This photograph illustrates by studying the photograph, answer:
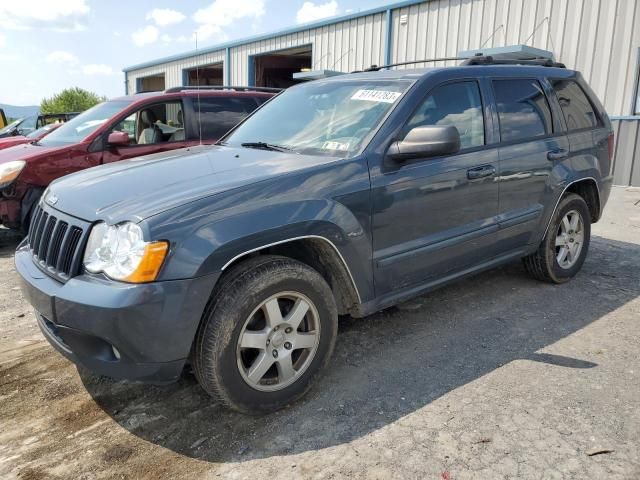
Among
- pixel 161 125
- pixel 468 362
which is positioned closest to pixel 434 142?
pixel 468 362

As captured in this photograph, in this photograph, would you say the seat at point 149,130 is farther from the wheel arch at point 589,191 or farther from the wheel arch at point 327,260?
the wheel arch at point 589,191

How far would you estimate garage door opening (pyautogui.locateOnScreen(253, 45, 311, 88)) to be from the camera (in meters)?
19.2

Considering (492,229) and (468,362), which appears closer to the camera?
(468,362)

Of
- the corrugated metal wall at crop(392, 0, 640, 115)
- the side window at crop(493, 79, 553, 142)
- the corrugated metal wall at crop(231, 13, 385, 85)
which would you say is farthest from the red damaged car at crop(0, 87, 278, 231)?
the corrugated metal wall at crop(231, 13, 385, 85)

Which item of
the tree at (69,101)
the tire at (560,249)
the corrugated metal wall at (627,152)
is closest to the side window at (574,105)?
the tire at (560,249)

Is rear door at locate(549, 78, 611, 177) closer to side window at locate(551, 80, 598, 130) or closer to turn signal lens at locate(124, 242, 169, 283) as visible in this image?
side window at locate(551, 80, 598, 130)

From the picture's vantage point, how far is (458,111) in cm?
370

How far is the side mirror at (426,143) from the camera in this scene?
3.05 metres

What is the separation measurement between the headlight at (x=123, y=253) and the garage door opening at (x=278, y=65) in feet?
54.7

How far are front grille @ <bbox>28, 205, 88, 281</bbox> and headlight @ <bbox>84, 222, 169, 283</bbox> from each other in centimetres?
8

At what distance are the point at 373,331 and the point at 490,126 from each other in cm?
166

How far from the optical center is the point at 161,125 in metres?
6.66

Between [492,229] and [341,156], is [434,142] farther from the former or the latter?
[492,229]

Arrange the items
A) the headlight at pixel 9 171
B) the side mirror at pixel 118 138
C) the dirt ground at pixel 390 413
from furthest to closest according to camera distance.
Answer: the side mirror at pixel 118 138 → the headlight at pixel 9 171 → the dirt ground at pixel 390 413
